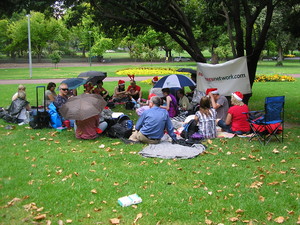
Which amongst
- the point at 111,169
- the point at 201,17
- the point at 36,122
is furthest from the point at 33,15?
the point at 111,169

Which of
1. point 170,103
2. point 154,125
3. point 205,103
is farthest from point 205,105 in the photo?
point 170,103

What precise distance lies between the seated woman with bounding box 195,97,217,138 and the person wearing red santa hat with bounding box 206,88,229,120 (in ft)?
3.65

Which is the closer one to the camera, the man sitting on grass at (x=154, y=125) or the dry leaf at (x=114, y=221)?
the dry leaf at (x=114, y=221)

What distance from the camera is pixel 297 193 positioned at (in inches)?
216

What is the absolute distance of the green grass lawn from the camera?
190 inches

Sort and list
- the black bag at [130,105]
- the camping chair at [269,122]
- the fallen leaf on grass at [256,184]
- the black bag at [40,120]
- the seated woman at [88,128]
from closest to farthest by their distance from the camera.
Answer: the fallen leaf on grass at [256,184]
the camping chair at [269,122]
the seated woman at [88,128]
the black bag at [40,120]
the black bag at [130,105]

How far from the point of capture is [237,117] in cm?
904

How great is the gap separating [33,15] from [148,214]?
66.2 meters

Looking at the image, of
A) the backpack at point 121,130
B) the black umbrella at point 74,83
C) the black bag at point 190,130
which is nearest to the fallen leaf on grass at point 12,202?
the backpack at point 121,130

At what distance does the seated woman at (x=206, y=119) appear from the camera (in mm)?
8609

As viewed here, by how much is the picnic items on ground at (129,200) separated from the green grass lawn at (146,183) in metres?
0.08

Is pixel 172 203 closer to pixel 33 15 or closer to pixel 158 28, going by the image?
pixel 158 28

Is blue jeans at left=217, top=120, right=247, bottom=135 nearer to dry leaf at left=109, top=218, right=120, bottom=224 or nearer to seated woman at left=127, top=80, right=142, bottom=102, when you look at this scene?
dry leaf at left=109, top=218, right=120, bottom=224

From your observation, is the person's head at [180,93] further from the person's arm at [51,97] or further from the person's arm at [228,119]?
the person's arm at [51,97]
